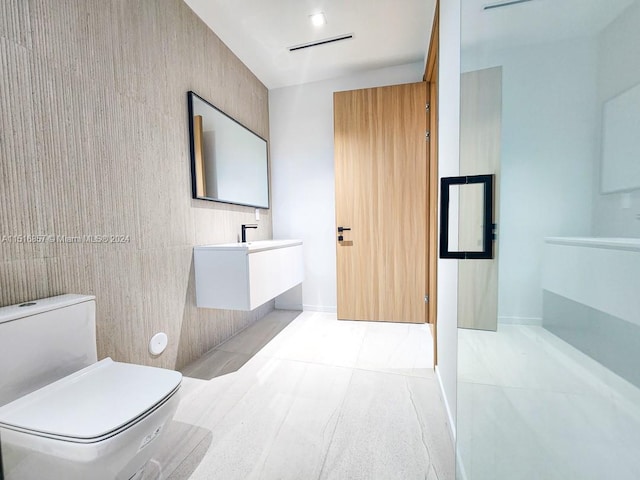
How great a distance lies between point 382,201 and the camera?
2588mm

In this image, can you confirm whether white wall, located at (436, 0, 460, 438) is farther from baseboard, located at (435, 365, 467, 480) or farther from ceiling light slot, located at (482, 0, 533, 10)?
ceiling light slot, located at (482, 0, 533, 10)

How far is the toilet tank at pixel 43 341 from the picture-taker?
859 mm

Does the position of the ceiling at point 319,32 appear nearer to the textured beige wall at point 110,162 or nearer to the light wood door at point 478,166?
the textured beige wall at point 110,162

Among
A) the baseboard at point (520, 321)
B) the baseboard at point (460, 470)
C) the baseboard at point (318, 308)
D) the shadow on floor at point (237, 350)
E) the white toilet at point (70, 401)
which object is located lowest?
the shadow on floor at point (237, 350)

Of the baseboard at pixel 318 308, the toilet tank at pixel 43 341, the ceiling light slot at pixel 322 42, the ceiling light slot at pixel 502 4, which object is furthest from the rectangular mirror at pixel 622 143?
the baseboard at pixel 318 308

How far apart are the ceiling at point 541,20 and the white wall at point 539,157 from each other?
2 cm

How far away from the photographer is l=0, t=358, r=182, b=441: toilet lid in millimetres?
724

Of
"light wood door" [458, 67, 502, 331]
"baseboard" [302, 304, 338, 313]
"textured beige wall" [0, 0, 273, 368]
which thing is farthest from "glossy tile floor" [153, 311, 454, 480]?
"baseboard" [302, 304, 338, 313]

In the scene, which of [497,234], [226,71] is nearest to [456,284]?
[497,234]

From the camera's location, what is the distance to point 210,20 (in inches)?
78.2

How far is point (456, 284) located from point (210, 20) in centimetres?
251

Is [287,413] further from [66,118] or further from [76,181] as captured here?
[66,118]

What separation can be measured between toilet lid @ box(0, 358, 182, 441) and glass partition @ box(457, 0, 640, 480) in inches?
41.3

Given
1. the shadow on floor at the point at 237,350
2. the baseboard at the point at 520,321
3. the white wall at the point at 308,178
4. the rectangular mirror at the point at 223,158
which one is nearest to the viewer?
the baseboard at the point at 520,321
